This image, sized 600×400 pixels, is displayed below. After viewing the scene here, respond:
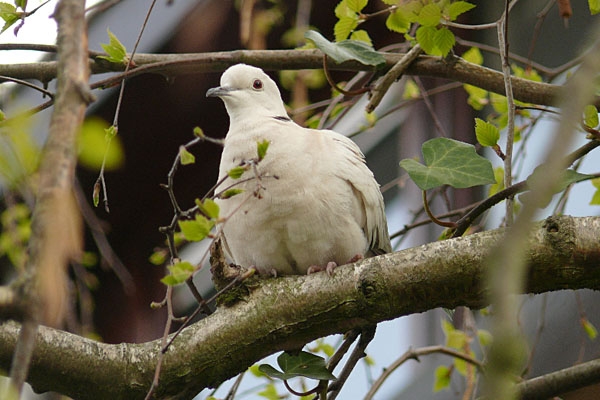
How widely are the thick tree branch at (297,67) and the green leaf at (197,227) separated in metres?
0.82

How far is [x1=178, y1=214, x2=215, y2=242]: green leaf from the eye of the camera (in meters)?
1.67

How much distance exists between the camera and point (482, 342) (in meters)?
2.99

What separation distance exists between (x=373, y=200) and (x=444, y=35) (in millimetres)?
690

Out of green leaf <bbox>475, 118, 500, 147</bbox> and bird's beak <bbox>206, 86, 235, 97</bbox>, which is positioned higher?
bird's beak <bbox>206, 86, 235, 97</bbox>

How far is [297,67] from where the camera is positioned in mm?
2559

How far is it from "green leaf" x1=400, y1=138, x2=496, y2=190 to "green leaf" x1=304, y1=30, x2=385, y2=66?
1.12 ft

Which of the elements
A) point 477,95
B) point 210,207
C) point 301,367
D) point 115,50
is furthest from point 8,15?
point 477,95

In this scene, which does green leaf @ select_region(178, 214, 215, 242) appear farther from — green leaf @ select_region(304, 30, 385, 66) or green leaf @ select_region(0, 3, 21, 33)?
green leaf @ select_region(0, 3, 21, 33)

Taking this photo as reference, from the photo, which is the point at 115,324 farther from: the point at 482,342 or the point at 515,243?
the point at 515,243

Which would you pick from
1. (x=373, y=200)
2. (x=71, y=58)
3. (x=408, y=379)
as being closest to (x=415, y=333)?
(x=408, y=379)

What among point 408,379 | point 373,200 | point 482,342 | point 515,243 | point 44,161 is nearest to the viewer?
point 515,243

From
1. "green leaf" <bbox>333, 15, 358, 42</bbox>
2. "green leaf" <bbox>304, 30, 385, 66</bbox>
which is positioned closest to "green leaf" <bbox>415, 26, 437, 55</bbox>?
"green leaf" <bbox>304, 30, 385, 66</bbox>

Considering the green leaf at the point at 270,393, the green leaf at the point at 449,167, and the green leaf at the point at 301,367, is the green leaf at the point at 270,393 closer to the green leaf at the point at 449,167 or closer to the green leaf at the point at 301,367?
the green leaf at the point at 301,367

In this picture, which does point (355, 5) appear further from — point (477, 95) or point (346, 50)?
point (477, 95)
